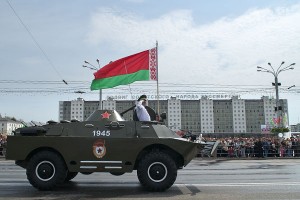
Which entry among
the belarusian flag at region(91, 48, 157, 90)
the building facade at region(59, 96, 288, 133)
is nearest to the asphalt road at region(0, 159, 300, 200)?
the belarusian flag at region(91, 48, 157, 90)

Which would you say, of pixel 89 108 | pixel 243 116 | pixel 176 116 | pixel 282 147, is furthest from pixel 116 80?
pixel 243 116

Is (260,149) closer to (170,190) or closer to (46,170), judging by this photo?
(170,190)

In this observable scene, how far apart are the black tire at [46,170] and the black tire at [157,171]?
1953 mm

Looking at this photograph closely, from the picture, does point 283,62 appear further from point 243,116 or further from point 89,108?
point 243,116

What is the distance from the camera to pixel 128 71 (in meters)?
15.5

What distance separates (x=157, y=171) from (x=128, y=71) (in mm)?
6804

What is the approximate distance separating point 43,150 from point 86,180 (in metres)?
2.31

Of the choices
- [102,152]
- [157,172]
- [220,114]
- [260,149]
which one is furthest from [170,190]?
[220,114]

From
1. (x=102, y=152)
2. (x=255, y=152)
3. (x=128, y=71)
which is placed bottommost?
(x=255, y=152)

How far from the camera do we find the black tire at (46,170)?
951 cm

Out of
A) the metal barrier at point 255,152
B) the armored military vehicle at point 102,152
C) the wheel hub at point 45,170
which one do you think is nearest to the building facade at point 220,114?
the metal barrier at point 255,152

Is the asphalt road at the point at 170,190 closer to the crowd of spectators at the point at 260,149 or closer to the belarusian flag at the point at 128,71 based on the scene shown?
the belarusian flag at the point at 128,71

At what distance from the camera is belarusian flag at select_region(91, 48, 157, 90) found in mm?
14961

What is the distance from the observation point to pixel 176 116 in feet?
510
